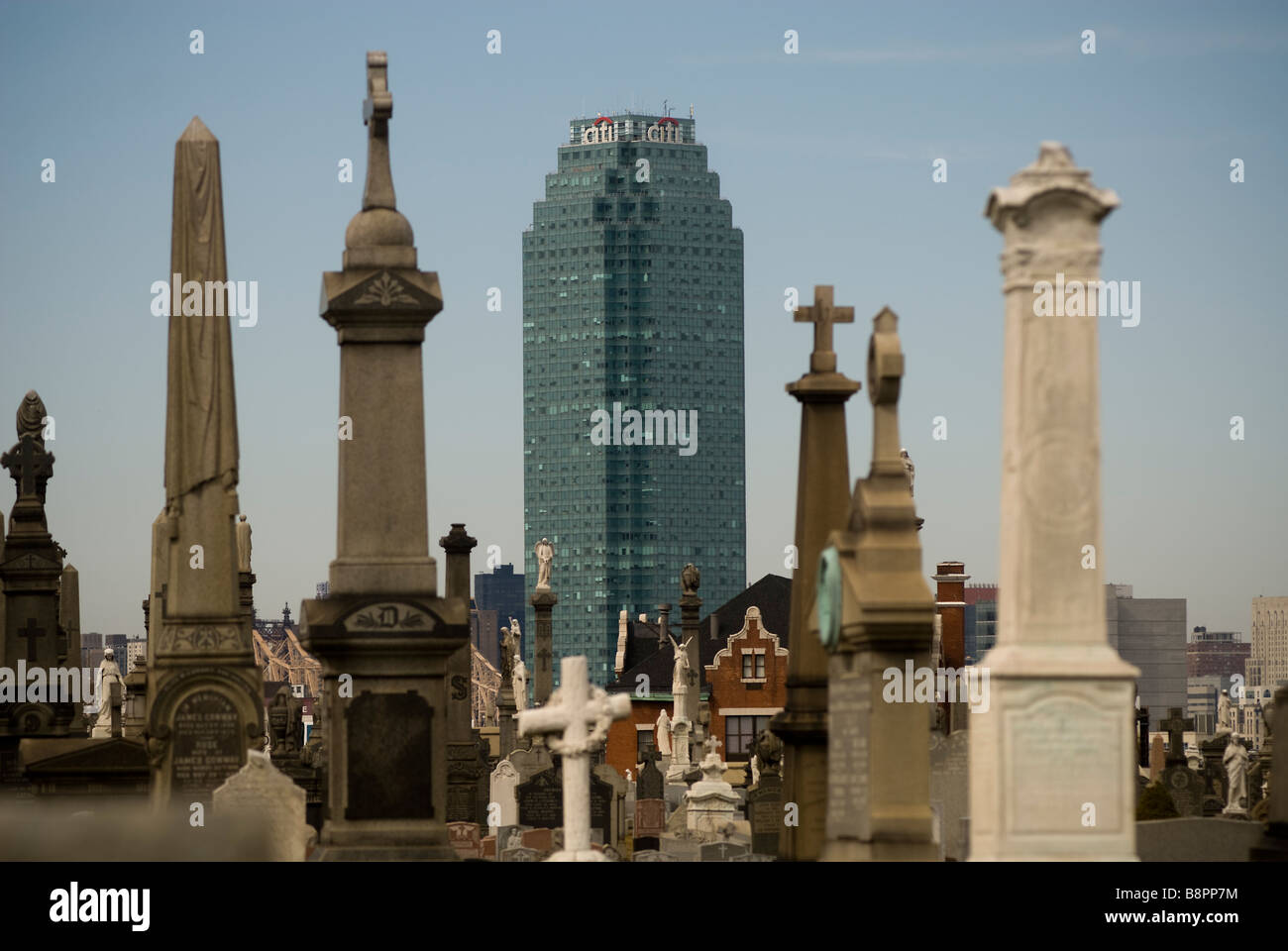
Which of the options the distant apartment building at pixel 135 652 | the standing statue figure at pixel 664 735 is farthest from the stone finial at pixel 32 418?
the standing statue figure at pixel 664 735

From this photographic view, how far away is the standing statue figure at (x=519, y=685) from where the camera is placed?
203 ft

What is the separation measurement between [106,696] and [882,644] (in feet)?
95.8

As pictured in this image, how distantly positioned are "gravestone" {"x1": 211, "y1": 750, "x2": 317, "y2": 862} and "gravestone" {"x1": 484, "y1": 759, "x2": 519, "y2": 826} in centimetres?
1733

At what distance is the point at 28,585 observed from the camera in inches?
1300

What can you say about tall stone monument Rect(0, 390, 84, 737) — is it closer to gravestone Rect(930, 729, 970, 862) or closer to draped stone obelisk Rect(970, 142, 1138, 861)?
gravestone Rect(930, 729, 970, 862)

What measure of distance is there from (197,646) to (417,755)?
552 cm

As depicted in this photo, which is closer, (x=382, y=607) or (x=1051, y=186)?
(x=1051, y=186)

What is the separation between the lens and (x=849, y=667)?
1777 cm

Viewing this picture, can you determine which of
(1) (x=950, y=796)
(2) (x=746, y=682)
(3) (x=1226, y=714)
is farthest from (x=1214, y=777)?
(2) (x=746, y=682)

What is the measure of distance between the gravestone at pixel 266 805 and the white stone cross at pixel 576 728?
3.92 m

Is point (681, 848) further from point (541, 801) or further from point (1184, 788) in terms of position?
point (1184, 788)

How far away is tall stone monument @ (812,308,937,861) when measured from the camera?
56.2ft

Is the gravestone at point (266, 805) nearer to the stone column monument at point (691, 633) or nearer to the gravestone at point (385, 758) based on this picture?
the gravestone at point (385, 758)

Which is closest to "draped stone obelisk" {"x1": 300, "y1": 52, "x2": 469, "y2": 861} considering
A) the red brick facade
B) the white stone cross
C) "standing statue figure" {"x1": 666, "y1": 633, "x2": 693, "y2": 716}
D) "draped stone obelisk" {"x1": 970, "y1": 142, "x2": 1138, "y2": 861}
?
the white stone cross
